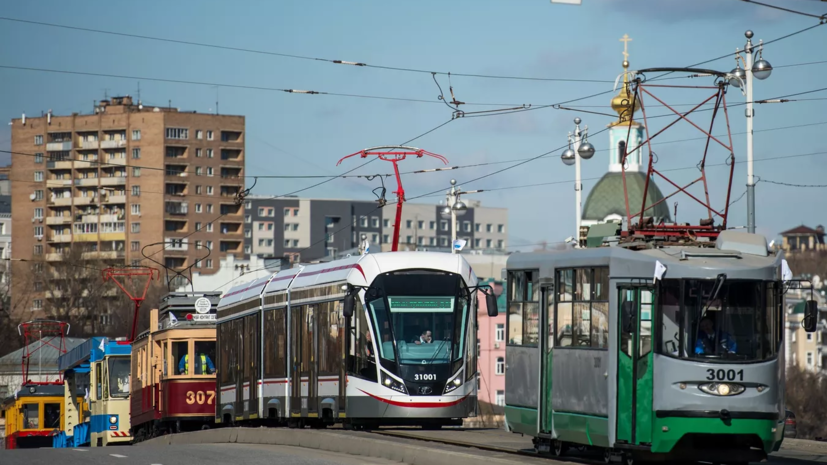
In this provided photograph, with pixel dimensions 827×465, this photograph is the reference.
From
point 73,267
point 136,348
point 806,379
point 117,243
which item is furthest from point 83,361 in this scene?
point 117,243

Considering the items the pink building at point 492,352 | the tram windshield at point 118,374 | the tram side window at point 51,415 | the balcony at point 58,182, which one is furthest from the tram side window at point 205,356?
the balcony at point 58,182

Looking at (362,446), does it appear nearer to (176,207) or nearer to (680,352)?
(680,352)

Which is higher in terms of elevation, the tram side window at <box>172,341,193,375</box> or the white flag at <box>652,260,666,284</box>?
the white flag at <box>652,260,666,284</box>

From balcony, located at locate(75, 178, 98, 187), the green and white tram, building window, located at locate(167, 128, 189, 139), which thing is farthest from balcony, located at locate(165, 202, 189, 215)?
the green and white tram

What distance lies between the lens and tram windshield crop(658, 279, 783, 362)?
619 inches

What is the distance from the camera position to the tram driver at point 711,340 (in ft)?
51.5

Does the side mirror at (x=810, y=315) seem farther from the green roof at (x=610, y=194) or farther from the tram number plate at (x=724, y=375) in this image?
the green roof at (x=610, y=194)

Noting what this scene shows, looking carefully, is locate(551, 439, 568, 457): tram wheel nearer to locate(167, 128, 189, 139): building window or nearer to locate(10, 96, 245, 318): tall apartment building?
locate(10, 96, 245, 318): tall apartment building

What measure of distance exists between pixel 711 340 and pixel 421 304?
8.43 meters

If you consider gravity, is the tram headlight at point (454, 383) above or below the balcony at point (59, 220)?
below

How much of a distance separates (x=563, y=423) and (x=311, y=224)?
16605cm

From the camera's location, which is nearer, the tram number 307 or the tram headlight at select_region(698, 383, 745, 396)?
the tram headlight at select_region(698, 383, 745, 396)

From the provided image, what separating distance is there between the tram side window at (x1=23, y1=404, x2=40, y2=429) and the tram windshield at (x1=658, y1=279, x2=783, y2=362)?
49.2 m

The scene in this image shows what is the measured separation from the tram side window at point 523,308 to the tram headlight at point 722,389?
3.30 m
